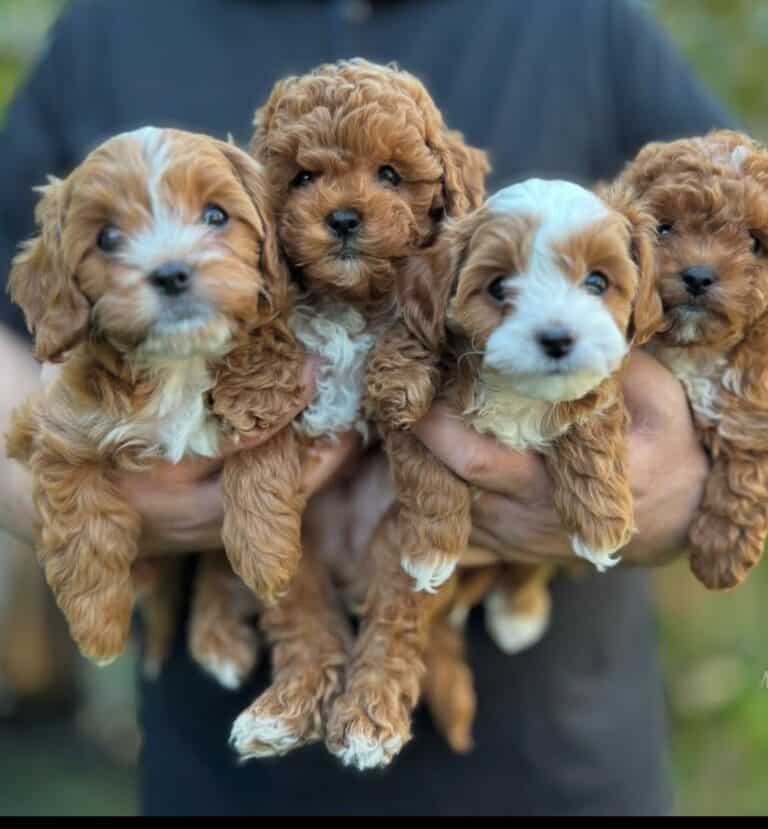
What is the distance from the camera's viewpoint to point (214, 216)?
249 centimetres

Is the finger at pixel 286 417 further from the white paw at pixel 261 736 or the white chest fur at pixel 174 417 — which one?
the white paw at pixel 261 736

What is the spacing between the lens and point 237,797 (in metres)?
3.64

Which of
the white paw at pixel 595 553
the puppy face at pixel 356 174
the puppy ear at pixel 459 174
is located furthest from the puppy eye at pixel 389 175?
the white paw at pixel 595 553

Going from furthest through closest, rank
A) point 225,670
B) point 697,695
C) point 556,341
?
1. point 697,695
2. point 225,670
3. point 556,341

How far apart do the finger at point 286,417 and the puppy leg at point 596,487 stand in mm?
729

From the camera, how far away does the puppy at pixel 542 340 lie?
2340 mm

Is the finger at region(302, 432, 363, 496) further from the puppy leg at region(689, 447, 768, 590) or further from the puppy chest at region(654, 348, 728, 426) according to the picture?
the puppy leg at region(689, 447, 768, 590)

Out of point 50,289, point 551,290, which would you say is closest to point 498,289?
point 551,290

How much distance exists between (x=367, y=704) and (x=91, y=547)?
2.99 ft

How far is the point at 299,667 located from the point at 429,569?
1.96 feet

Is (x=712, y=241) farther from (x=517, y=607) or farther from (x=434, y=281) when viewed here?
(x=517, y=607)

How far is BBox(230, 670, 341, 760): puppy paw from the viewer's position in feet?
9.32
